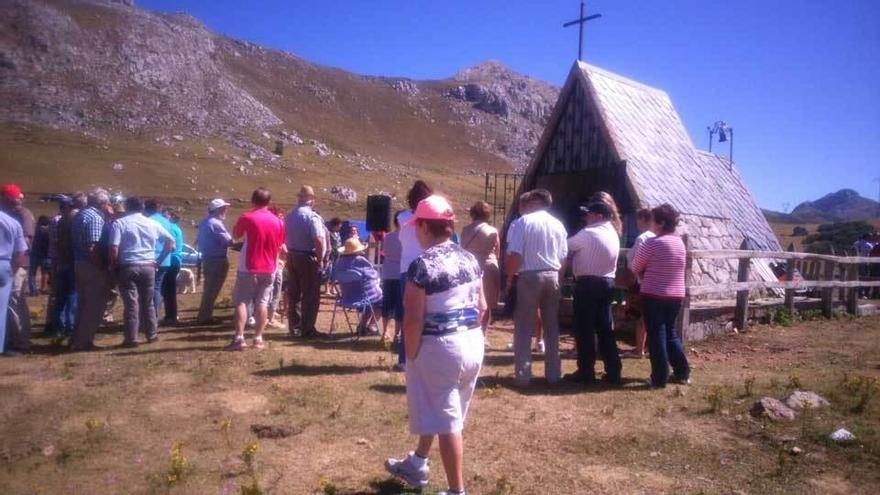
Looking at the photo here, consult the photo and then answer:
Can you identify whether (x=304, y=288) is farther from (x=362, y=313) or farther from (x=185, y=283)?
(x=185, y=283)

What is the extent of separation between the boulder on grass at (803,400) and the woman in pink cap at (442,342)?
3.66m

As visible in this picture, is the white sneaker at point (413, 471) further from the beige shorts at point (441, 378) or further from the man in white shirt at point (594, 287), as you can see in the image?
the man in white shirt at point (594, 287)

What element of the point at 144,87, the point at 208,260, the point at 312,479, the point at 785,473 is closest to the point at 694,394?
the point at 785,473

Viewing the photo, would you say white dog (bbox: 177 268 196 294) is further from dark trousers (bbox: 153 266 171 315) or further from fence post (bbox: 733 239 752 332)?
fence post (bbox: 733 239 752 332)

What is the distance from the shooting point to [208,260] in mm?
9312

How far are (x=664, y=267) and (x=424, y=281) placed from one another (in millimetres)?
3656

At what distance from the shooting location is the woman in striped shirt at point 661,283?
6348 millimetres

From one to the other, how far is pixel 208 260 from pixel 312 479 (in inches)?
226

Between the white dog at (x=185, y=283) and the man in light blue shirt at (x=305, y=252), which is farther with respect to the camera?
the white dog at (x=185, y=283)

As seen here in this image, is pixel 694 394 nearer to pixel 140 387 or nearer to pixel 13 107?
pixel 140 387

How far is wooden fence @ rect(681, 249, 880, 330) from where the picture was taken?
8.75 meters

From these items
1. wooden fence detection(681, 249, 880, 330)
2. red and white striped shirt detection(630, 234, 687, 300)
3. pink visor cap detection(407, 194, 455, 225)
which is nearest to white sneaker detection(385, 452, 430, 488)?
pink visor cap detection(407, 194, 455, 225)

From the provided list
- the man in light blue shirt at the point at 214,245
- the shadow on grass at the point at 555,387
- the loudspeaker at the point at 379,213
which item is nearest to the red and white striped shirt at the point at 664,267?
the shadow on grass at the point at 555,387

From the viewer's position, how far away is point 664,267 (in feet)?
20.8
